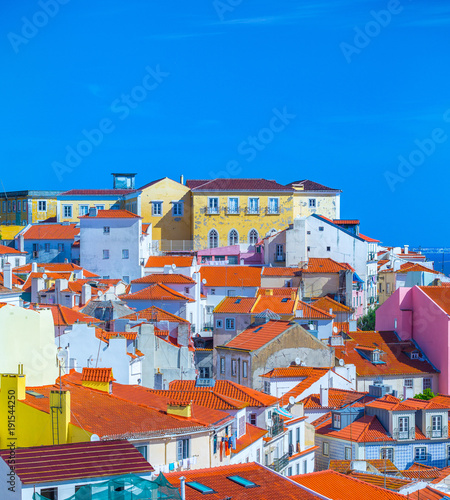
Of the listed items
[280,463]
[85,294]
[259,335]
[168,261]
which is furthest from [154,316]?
[280,463]

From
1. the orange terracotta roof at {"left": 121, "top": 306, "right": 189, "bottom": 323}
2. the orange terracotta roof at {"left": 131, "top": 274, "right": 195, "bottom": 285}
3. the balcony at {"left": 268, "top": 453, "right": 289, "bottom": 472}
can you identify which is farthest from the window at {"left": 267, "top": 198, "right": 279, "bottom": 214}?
the balcony at {"left": 268, "top": 453, "right": 289, "bottom": 472}

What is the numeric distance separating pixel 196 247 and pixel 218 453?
158 ft

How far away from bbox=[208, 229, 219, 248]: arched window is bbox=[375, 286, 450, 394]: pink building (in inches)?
859

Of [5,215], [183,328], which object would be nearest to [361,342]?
[183,328]

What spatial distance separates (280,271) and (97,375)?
121ft

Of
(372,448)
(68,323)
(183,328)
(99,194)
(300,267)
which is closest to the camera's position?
(372,448)

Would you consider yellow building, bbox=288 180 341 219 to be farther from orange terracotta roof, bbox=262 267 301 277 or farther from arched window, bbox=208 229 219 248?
orange terracotta roof, bbox=262 267 301 277

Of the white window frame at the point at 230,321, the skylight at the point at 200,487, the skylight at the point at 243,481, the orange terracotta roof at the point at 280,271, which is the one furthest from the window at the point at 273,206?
the skylight at the point at 200,487

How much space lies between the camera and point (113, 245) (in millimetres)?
60344

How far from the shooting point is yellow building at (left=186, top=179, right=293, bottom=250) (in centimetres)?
6938

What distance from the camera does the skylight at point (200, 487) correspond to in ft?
52.7

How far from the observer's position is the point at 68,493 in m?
13.2

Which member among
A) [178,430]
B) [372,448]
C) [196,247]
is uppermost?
[196,247]

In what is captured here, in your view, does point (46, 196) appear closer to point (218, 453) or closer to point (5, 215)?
point (5, 215)
